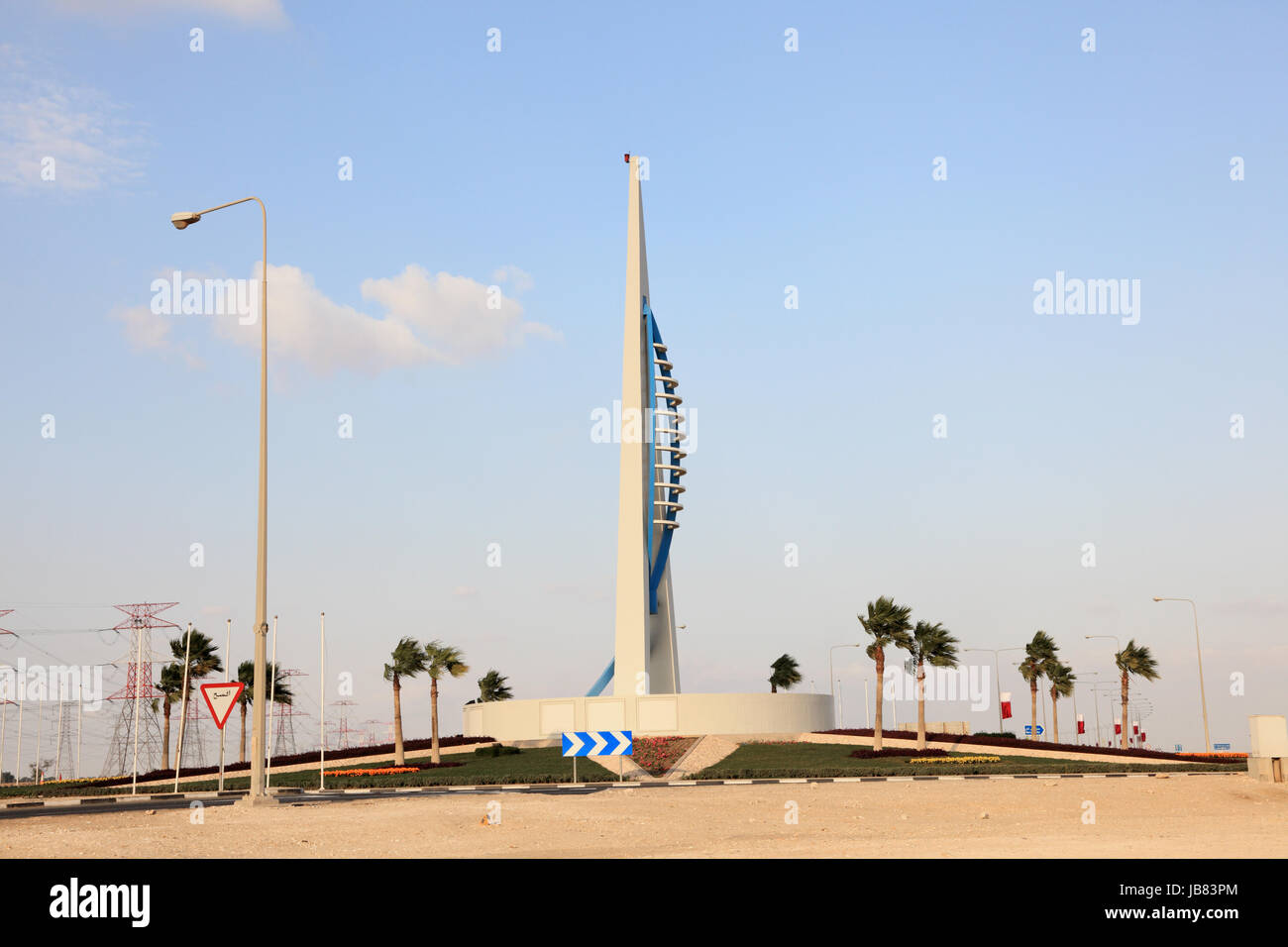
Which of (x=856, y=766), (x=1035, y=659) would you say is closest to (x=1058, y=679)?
(x=1035, y=659)

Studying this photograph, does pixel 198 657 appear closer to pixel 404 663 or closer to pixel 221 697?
pixel 404 663

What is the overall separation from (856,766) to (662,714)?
72.7 feet

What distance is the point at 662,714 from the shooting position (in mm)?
69625

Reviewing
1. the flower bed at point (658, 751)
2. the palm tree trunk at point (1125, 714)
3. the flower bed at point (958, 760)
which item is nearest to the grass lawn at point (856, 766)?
the flower bed at point (958, 760)

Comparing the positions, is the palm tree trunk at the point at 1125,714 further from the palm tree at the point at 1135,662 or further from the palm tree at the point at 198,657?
the palm tree at the point at 198,657

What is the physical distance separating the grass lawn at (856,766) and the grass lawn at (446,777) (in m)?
5.96

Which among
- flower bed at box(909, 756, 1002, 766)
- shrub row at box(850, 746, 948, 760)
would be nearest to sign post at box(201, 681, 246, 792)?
flower bed at box(909, 756, 1002, 766)

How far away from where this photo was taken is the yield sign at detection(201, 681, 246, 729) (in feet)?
88.0

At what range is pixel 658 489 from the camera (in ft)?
263

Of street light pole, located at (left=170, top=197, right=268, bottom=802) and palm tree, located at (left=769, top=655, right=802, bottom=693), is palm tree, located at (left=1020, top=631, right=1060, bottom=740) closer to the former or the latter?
palm tree, located at (left=769, top=655, right=802, bottom=693)

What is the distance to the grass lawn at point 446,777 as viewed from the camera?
4487cm
